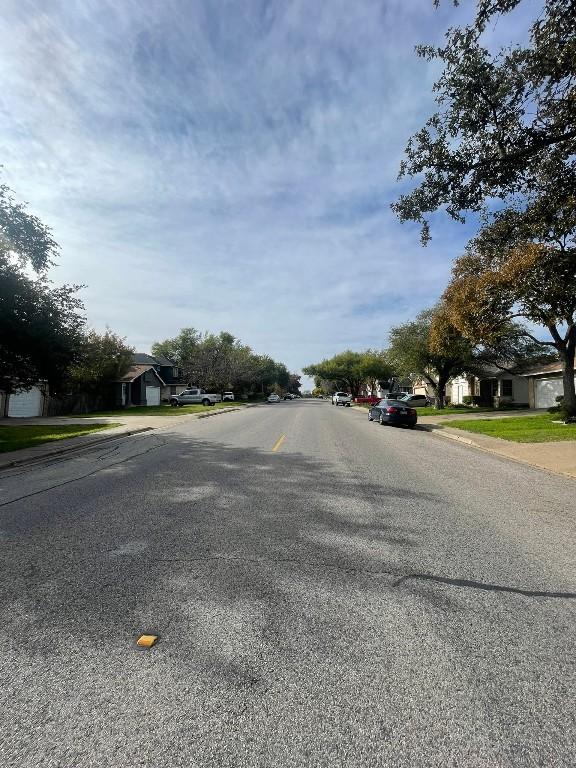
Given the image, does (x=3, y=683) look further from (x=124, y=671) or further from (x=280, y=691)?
(x=280, y=691)

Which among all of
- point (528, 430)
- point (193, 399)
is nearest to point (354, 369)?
point (193, 399)

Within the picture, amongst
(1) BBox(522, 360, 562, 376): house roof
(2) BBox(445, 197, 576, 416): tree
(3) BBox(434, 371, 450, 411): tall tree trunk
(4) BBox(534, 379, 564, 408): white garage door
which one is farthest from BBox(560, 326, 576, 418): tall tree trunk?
(3) BBox(434, 371, 450, 411): tall tree trunk

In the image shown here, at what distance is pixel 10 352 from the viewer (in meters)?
15.9

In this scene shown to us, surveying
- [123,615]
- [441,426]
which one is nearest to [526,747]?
[123,615]

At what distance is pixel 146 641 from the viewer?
2.94 metres

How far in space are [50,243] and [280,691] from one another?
17.6 metres

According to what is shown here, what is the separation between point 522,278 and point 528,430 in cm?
609

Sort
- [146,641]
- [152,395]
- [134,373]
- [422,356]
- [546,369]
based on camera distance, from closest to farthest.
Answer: [146,641], [546,369], [422,356], [134,373], [152,395]

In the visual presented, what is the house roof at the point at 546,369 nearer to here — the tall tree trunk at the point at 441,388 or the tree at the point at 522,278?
the tall tree trunk at the point at 441,388

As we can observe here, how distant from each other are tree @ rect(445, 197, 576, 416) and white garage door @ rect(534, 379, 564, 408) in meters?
10.4

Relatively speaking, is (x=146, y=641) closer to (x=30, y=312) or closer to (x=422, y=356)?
(x=30, y=312)

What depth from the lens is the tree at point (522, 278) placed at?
40.3 feet

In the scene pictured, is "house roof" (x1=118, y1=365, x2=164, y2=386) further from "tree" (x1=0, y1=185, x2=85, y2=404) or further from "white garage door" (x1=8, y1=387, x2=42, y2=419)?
"tree" (x1=0, y1=185, x2=85, y2=404)

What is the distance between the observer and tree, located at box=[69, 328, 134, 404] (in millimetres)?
38406
